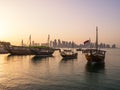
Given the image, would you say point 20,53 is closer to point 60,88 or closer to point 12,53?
point 12,53

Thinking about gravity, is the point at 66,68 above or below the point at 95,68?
below

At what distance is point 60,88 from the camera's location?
30469 millimetres

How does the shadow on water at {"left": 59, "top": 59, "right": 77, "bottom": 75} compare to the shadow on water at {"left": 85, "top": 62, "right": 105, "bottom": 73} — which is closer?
the shadow on water at {"left": 59, "top": 59, "right": 77, "bottom": 75}

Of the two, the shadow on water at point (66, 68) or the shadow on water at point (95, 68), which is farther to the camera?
the shadow on water at point (95, 68)

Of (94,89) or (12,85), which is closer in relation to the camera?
(94,89)

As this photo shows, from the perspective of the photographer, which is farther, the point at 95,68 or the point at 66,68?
the point at 66,68

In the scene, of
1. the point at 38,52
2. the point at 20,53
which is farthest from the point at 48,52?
the point at 20,53

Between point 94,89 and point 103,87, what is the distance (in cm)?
227

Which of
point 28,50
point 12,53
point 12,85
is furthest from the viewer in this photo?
point 28,50

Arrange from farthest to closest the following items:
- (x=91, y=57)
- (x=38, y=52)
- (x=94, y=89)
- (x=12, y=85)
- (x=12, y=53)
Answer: (x=12, y=53) → (x=38, y=52) → (x=91, y=57) → (x=12, y=85) → (x=94, y=89)

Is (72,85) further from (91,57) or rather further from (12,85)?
(91,57)

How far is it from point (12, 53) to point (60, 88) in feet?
351

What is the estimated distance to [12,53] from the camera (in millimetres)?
132375

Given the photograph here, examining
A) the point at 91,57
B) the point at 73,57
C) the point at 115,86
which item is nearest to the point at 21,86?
the point at 115,86
